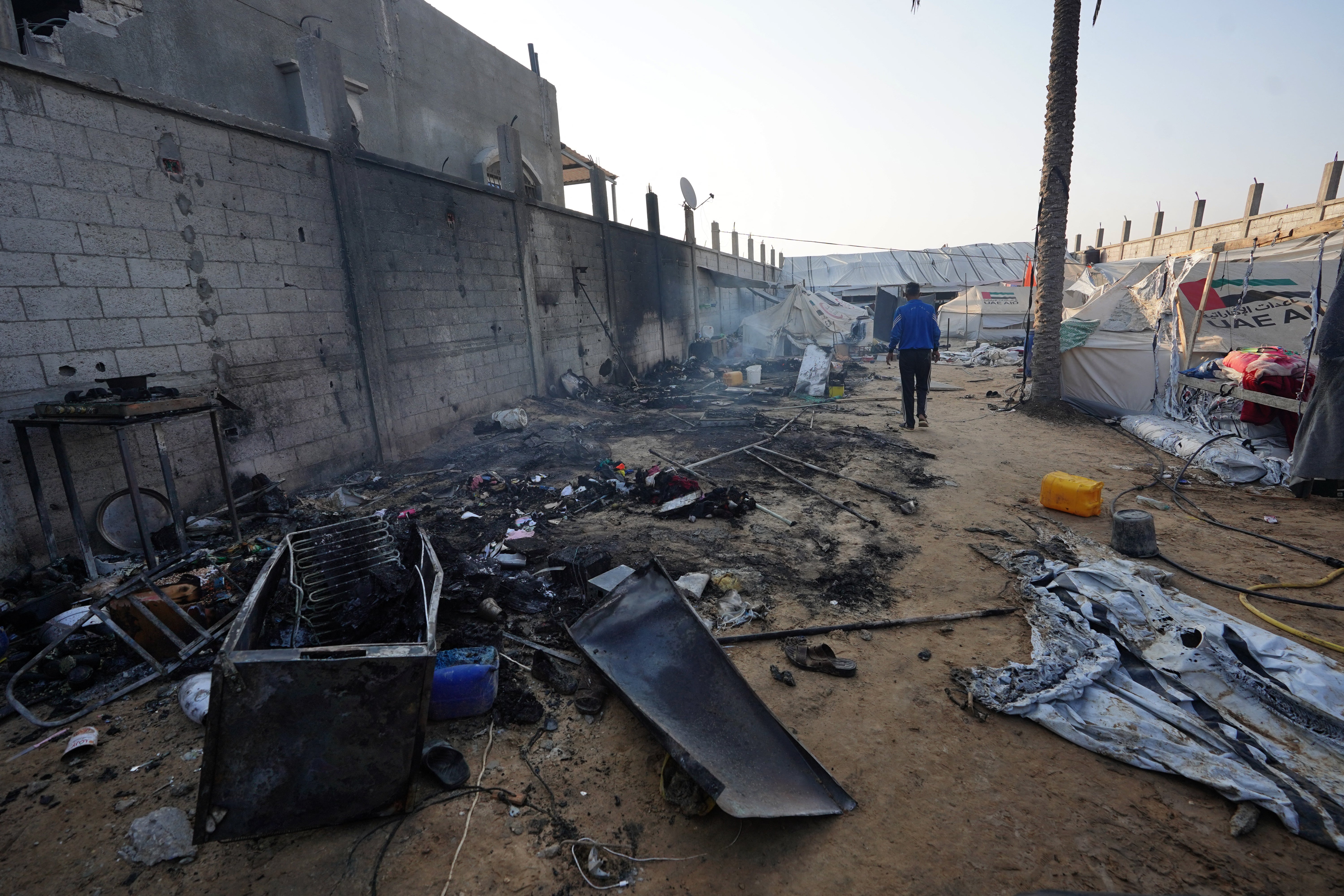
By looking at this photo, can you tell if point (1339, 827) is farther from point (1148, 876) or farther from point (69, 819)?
point (69, 819)

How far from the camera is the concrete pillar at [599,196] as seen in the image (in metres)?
13.5

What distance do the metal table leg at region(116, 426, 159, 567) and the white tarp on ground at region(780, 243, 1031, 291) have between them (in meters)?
33.6

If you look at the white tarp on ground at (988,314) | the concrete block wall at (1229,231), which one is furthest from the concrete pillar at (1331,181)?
the white tarp on ground at (988,314)

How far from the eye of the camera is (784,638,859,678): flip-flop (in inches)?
122

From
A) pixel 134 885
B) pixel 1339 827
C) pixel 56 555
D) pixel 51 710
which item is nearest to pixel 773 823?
pixel 1339 827

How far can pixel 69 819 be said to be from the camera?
228 centimetres

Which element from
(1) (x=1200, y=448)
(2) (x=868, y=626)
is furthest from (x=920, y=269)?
(2) (x=868, y=626)

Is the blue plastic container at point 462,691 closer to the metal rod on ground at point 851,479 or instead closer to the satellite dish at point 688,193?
the metal rod on ground at point 851,479

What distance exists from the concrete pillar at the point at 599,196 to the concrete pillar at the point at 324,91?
23.2 feet

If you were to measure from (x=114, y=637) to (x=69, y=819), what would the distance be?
145 cm

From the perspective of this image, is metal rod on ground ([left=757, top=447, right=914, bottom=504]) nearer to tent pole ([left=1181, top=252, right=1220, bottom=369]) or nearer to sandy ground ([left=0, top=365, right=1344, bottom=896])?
sandy ground ([left=0, top=365, right=1344, bottom=896])

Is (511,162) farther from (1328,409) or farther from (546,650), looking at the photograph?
(1328,409)

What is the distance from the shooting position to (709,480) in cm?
661

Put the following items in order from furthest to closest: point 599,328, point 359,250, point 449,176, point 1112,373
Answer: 1. point 599,328
2. point 1112,373
3. point 449,176
4. point 359,250
